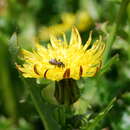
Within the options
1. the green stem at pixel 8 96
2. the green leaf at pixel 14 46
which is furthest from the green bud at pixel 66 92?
the green stem at pixel 8 96

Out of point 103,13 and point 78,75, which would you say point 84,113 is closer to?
point 78,75

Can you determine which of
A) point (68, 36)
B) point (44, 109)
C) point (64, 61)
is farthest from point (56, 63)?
point (68, 36)

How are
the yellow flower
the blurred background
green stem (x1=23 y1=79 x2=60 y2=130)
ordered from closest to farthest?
the yellow flower
green stem (x1=23 y1=79 x2=60 y2=130)
the blurred background

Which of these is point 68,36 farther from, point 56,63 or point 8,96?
point 56,63

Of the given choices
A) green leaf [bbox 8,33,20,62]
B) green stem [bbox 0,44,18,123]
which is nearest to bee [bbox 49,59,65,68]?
green leaf [bbox 8,33,20,62]

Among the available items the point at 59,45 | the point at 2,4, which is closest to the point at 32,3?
the point at 2,4

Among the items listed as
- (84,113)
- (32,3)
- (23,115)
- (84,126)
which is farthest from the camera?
(32,3)

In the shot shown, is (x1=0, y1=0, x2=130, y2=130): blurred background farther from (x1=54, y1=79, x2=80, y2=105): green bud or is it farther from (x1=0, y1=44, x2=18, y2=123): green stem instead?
(x1=54, y1=79, x2=80, y2=105): green bud
